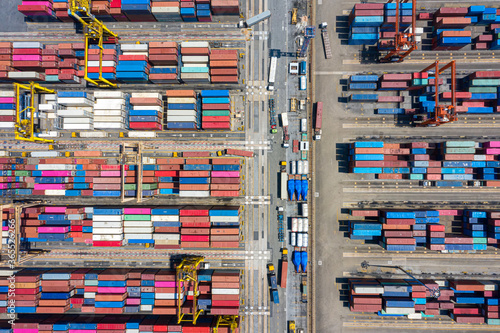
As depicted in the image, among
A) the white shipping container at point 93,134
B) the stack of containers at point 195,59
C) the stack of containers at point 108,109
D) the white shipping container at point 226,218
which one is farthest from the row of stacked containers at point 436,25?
the white shipping container at point 93,134

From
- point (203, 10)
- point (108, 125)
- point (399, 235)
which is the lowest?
point (399, 235)

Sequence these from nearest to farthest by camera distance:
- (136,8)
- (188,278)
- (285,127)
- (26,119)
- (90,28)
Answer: (188,278), (90,28), (136,8), (26,119), (285,127)

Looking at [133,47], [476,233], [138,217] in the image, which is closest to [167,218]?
[138,217]

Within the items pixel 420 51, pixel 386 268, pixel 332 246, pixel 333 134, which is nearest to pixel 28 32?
pixel 333 134

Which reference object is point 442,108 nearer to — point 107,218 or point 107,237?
point 107,218

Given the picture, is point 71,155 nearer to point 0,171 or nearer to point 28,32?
point 0,171

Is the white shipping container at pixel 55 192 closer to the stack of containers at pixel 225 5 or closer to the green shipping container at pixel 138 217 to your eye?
the green shipping container at pixel 138 217
